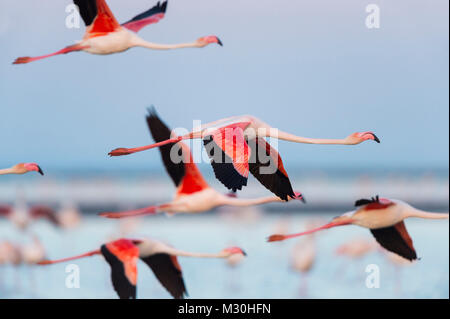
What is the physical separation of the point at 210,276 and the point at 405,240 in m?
6.14

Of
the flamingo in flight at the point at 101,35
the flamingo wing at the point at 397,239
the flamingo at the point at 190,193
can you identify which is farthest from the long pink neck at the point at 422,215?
the flamingo in flight at the point at 101,35

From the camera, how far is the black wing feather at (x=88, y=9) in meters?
7.75

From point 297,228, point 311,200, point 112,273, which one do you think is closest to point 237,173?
point 112,273

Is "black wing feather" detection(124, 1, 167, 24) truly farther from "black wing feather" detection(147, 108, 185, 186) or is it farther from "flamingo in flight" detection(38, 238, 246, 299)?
"flamingo in flight" detection(38, 238, 246, 299)

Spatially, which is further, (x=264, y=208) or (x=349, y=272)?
(x=264, y=208)

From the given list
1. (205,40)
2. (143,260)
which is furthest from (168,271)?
(205,40)

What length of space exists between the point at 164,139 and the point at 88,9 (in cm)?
140

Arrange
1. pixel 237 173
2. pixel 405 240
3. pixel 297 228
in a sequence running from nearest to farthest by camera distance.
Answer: pixel 237 173
pixel 405 240
pixel 297 228

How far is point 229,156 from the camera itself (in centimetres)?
561

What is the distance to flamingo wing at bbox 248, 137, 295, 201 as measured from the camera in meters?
6.16

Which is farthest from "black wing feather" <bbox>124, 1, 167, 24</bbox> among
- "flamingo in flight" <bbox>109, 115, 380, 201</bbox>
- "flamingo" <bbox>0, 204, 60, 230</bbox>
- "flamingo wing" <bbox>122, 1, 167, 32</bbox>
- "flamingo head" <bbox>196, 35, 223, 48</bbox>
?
"flamingo" <bbox>0, 204, 60, 230</bbox>

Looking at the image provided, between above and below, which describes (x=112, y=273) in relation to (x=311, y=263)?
above

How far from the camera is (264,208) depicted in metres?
21.3
